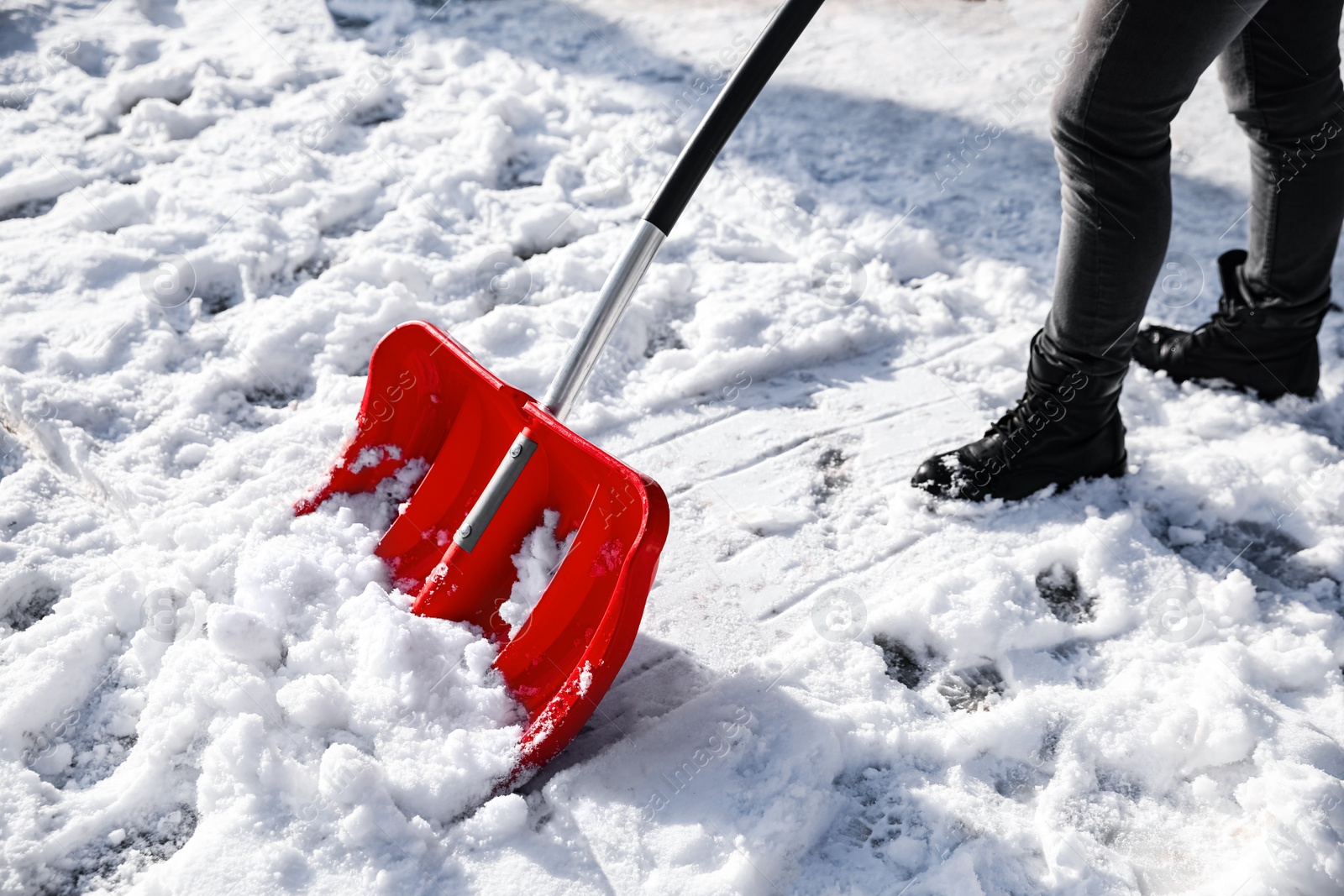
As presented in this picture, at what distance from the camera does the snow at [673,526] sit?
131cm

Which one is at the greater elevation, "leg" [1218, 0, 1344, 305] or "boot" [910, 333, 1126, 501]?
"leg" [1218, 0, 1344, 305]

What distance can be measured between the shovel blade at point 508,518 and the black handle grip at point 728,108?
1.37 ft

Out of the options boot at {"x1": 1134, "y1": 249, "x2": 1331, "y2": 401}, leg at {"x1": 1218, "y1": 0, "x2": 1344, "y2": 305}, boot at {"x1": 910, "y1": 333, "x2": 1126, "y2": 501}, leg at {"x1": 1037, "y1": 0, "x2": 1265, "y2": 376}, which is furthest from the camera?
boot at {"x1": 1134, "y1": 249, "x2": 1331, "y2": 401}

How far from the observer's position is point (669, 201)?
156cm

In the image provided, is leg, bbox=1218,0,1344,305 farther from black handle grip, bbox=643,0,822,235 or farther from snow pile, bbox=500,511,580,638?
snow pile, bbox=500,511,580,638

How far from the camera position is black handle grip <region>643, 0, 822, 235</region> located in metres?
1.52

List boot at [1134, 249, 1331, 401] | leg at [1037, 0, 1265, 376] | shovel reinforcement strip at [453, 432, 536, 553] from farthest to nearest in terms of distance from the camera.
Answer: boot at [1134, 249, 1331, 401]
shovel reinforcement strip at [453, 432, 536, 553]
leg at [1037, 0, 1265, 376]

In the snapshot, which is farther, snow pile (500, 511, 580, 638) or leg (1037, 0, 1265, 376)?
snow pile (500, 511, 580, 638)

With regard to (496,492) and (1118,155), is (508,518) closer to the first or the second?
(496,492)

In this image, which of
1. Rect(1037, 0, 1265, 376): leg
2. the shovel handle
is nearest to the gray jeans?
Rect(1037, 0, 1265, 376): leg

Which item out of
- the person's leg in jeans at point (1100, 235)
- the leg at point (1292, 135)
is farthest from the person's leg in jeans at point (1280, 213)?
the person's leg in jeans at point (1100, 235)

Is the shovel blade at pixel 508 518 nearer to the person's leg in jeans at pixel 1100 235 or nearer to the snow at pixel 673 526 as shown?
the snow at pixel 673 526

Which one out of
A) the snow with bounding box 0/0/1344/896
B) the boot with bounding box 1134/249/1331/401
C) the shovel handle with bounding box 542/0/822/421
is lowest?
the snow with bounding box 0/0/1344/896

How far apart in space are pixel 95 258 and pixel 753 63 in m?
1.86
